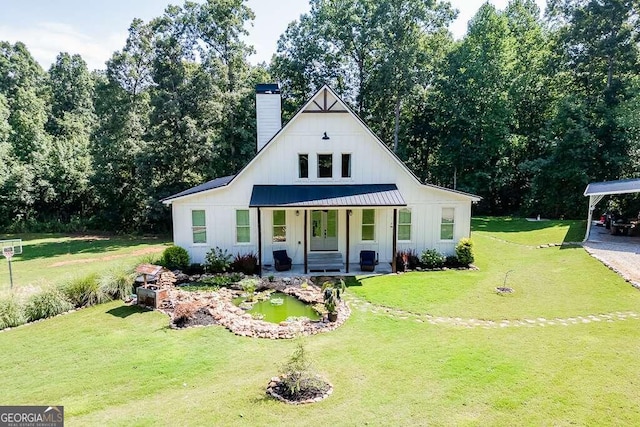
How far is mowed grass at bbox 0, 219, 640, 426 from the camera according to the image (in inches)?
233

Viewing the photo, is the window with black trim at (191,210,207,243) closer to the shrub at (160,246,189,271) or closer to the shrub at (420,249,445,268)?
the shrub at (160,246,189,271)

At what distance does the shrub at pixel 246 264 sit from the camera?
1486 cm

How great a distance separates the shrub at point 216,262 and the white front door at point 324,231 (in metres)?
3.65

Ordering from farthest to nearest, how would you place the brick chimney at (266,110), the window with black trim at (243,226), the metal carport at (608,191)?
the brick chimney at (266,110), the metal carport at (608,191), the window with black trim at (243,226)

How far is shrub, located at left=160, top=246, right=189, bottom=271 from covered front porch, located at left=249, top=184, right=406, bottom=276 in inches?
122

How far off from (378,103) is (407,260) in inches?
853

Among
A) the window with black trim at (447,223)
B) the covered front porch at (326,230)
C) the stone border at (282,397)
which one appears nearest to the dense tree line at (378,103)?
the covered front porch at (326,230)

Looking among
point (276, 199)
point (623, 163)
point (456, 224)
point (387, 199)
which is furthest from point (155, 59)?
point (623, 163)

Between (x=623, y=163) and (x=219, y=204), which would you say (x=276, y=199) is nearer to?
(x=219, y=204)

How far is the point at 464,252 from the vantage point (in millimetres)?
15609

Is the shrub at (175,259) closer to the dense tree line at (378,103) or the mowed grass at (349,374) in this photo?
the mowed grass at (349,374)

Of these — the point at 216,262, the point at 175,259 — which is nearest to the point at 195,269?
the point at 175,259

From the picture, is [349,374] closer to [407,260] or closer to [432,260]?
[407,260]

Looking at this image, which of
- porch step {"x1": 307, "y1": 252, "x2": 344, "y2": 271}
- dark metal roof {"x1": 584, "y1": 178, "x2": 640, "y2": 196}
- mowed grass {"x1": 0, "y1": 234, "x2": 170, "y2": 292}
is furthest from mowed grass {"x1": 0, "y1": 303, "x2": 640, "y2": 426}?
dark metal roof {"x1": 584, "y1": 178, "x2": 640, "y2": 196}
